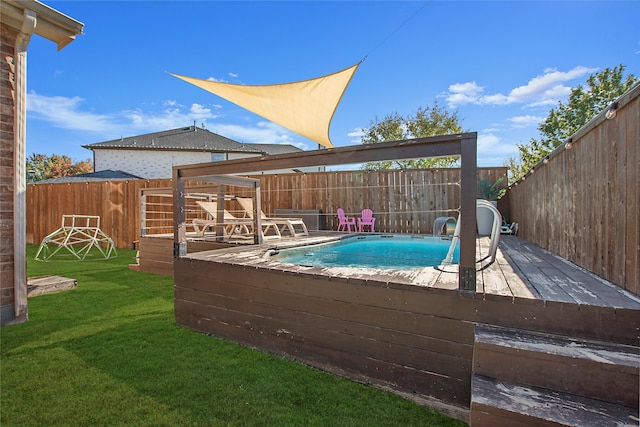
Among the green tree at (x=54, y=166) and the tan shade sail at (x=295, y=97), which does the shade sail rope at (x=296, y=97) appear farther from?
the green tree at (x=54, y=166)

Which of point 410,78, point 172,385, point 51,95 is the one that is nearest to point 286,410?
point 172,385

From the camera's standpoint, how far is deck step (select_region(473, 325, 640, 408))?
1.37m

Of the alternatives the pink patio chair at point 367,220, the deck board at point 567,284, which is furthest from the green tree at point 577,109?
the deck board at point 567,284

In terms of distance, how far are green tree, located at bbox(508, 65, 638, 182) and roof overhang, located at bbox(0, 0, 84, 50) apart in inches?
944

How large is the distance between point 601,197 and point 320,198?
725 cm

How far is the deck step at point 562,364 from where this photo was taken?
137 cm

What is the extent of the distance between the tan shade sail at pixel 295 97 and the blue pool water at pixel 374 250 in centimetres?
348

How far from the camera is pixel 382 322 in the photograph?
83.1 inches

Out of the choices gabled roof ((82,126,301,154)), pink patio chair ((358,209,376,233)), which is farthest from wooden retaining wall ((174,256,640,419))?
gabled roof ((82,126,301,154))

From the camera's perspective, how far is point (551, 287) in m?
1.99

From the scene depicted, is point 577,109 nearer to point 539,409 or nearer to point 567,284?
point 567,284

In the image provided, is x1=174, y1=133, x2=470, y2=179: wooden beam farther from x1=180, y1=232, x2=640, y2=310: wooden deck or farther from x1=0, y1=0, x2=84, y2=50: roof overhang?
x1=0, y1=0, x2=84, y2=50: roof overhang

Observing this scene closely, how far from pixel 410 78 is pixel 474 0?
8367 mm

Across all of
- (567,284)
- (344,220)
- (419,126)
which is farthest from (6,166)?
(419,126)
